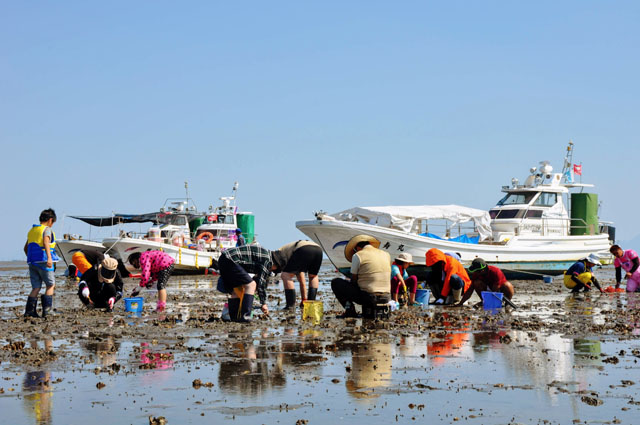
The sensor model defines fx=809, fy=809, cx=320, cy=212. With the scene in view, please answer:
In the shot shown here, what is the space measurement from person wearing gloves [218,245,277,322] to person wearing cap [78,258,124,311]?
286 centimetres

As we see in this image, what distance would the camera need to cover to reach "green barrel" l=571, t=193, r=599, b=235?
113 ft

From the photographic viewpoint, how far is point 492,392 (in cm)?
668

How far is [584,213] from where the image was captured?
3447 centimetres

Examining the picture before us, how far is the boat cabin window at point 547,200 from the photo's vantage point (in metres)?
33.2

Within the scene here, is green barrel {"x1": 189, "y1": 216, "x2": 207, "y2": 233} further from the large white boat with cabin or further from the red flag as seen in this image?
the red flag

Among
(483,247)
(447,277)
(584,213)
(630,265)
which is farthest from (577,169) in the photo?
(447,277)

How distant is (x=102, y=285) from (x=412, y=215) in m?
16.8

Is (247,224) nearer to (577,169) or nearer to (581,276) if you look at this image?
(577,169)

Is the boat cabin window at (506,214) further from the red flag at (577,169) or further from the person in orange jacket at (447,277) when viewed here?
the person in orange jacket at (447,277)

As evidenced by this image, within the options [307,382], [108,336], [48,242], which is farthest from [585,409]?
[48,242]

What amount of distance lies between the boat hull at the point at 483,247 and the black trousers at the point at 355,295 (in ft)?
50.0

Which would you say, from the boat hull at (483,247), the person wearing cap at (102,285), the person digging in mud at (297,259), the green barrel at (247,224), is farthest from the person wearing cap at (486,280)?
the green barrel at (247,224)

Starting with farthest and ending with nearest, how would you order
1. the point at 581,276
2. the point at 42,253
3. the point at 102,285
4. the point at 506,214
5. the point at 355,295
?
1. the point at 506,214
2. the point at 581,276
3. the point at 102,285
4. the point at 42,253
5. the point at 355,295

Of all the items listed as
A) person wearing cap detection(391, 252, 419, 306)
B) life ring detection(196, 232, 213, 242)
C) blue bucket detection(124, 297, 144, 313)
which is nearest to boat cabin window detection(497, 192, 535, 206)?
life ring detection(196, 232, 213, 242)
